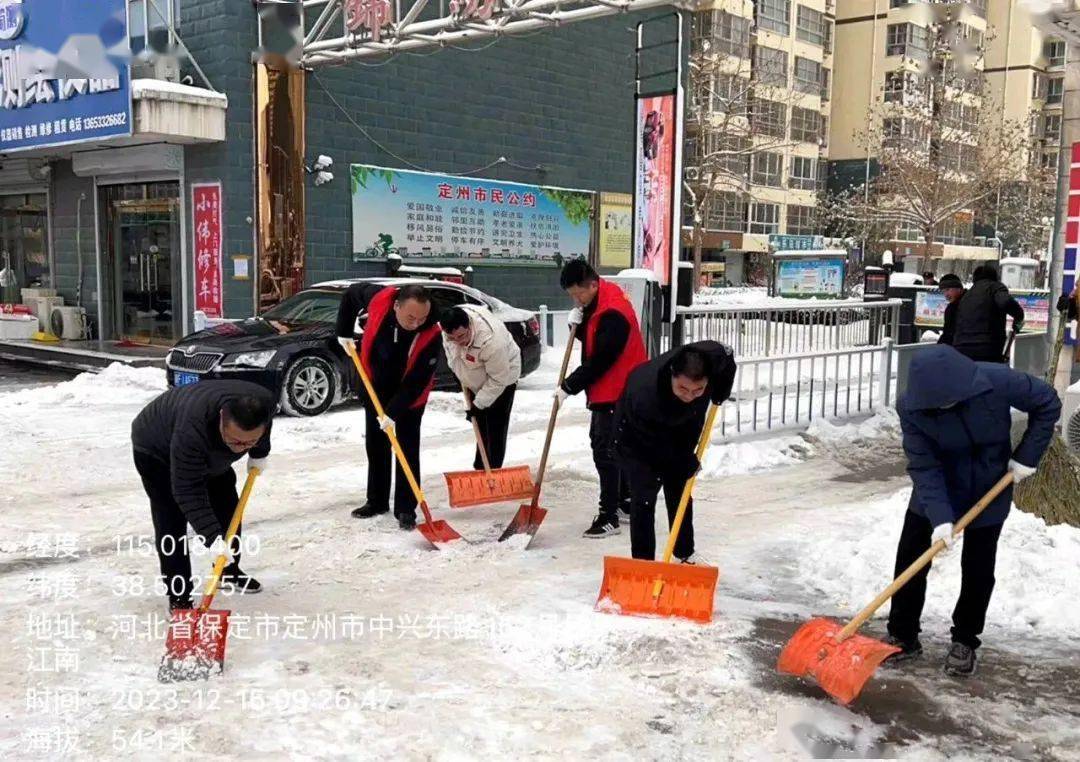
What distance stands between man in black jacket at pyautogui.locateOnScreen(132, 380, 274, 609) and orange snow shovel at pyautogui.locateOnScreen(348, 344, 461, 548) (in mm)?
1344

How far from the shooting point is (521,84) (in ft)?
57.9

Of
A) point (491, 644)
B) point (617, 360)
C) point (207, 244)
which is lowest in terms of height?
point (491, 644)

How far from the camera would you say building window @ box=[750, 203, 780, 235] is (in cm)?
4484

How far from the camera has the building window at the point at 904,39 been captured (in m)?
45.5

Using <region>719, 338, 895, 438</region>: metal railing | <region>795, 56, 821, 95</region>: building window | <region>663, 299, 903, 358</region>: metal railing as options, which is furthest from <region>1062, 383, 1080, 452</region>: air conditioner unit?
<region>795, 56, 821, 95</region>: building window

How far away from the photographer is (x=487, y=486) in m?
6.28

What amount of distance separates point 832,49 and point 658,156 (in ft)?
142

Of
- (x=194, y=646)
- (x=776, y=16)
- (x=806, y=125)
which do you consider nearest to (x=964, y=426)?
(x=194, y=646)

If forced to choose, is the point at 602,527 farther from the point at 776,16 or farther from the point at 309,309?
the point at 776,16

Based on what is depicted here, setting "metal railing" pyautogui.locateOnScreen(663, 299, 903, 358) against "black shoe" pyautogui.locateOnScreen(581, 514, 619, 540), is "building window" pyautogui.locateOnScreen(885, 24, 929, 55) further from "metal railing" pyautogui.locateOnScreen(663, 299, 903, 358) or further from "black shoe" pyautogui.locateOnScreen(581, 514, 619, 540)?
"black shoe" pyautogui.locateOnScreen(581, 514, 619, 540)

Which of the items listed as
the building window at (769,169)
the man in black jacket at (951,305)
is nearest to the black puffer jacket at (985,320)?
the man in black jacket at (951,305)

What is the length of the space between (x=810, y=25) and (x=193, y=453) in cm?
4756

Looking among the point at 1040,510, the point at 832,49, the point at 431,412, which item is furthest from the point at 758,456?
the point at 832,49

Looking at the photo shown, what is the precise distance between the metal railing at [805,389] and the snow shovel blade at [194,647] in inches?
206
